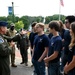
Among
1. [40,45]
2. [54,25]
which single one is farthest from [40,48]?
[54,25]

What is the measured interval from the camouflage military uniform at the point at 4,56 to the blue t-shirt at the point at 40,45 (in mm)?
1201

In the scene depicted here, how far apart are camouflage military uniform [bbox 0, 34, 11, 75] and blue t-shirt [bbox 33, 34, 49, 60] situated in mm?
1201

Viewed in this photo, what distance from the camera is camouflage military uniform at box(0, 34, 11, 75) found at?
5.12 metres

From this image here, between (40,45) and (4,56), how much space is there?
4.26ft

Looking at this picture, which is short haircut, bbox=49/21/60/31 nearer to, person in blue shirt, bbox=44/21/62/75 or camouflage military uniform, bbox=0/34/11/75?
person in blue shirt, bbox=44/21/62/75

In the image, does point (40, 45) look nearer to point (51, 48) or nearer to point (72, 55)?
point (51, 48)

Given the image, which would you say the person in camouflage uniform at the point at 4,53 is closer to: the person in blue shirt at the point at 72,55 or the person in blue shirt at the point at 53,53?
the person in blue shirt at the point at 53,53

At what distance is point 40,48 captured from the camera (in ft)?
20.8

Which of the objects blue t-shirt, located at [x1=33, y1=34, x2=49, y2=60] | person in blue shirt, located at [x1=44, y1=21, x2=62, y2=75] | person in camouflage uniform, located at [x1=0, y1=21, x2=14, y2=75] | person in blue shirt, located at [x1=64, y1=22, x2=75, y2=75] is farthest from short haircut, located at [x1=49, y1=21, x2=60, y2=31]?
person in blue shirt, located at [x1=64, y1=22, x2=75, y2=75]

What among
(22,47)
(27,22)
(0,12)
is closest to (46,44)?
(22,47)

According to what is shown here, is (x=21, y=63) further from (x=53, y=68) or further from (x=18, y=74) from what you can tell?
(x=53, y=68)

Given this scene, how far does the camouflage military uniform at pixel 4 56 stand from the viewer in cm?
512

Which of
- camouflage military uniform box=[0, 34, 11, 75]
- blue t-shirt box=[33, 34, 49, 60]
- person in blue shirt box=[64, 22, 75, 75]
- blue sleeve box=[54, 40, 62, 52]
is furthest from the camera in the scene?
blue t-shirt box=[33, 34, 49, 60]

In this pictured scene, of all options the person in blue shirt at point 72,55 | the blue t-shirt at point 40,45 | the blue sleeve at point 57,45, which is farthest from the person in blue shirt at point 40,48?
the person in blue shirt at point 72,55
